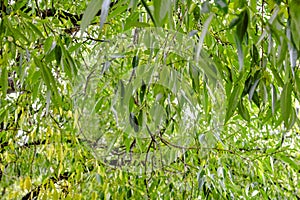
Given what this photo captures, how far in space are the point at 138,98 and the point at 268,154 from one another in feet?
2.23

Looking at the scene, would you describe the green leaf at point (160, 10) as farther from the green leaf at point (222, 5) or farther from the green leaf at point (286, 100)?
the green leaf at point (286, 100)

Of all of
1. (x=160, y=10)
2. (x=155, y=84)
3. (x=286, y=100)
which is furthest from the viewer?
(x=155, y=84)

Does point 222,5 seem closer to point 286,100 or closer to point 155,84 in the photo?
point 286,100

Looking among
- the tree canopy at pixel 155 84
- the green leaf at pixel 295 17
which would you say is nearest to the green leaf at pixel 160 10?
the tree canopy at pixel 155 84

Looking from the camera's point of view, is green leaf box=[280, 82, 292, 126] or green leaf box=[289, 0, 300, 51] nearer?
green leaf box=[289, 0, 300, 51]

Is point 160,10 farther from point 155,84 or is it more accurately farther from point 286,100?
point 155,84

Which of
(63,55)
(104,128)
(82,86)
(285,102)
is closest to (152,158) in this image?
(104,128)

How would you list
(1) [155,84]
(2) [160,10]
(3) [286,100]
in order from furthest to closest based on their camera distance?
Answer: (1) [155,84], (3) [286,100], (2) [160,10]

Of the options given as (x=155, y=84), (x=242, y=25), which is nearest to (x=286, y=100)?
(x=242, y=25)

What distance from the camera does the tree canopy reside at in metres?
0.49

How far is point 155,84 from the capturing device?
67cm

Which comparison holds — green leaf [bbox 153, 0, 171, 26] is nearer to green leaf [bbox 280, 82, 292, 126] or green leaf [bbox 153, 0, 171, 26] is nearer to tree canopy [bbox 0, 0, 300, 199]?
tree canopy [bbox 0, 0, 300, 199]

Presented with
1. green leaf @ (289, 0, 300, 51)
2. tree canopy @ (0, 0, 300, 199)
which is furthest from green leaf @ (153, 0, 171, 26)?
green leaf @ (289, 0, 300, 51)

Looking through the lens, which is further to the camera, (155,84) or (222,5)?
(155,84)
